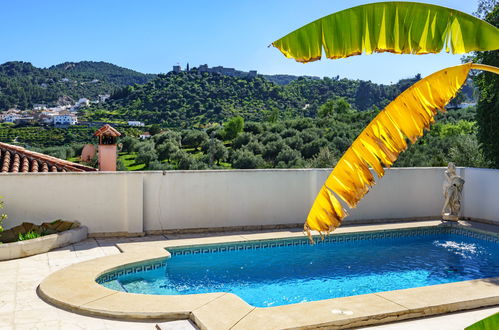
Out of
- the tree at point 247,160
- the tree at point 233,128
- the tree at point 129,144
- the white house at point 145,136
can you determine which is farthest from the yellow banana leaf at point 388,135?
the white house at point 145,136

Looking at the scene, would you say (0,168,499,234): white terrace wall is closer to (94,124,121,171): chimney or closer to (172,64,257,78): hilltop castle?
(94,124,121,171): chimney

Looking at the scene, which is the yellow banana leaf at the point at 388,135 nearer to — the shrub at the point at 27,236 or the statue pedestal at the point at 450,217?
the shrub at the point at 27,236

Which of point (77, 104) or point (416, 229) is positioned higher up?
point (77, 104)

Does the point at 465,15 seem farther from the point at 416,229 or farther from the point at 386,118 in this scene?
the point at 416,229

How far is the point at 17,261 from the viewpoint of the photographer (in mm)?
8094

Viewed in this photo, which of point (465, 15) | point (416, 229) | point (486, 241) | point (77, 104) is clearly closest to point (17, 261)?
point (465, 15)

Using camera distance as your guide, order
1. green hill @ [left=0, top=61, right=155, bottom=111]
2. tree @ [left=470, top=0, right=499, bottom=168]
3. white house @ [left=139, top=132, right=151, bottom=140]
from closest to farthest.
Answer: tree @ [left=470, top=0, right=499, bottom=168] → white house @ [left=139, top=132, right=151, bottom=140] → green hill @ [left=0, top=61, right=155, bottom=111]

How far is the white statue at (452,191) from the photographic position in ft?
38.8

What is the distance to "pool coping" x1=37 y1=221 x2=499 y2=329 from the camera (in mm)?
5480

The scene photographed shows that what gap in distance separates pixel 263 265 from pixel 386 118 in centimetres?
556

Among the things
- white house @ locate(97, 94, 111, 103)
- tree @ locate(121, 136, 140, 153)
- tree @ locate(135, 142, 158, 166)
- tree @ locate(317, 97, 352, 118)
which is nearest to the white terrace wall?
tree @ locate(135, 142, 158, 166)

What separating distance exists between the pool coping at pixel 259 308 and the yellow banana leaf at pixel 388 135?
1.93m

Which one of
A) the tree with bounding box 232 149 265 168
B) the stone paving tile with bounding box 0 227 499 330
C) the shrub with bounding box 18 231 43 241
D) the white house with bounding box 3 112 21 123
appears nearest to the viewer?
the stone paving tile with bounding box 0 227 499 330

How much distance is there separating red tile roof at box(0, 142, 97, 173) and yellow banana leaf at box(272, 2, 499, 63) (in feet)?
29.6
